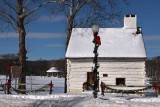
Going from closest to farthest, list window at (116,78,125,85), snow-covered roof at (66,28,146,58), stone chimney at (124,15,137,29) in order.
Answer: window at (116,78,125,85) < snow-covered roof at (66,28,146,58) < stone chimney at (124,15,137,29)

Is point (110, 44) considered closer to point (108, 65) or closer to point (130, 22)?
A: point (108, 65)

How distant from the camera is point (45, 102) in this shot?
19.4m

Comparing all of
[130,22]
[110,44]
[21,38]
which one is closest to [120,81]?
[110,44]

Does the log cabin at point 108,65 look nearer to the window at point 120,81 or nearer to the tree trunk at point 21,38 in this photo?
the window at point 120,81

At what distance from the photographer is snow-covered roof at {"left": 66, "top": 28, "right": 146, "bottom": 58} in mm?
35156

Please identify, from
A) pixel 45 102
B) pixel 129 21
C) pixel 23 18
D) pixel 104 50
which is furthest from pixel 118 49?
pixel 45 102

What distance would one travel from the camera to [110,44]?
36844mm

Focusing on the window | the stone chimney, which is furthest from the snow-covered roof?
the window

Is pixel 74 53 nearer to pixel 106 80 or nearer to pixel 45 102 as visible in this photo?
pixel 106 80

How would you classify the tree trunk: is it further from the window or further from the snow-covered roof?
the window

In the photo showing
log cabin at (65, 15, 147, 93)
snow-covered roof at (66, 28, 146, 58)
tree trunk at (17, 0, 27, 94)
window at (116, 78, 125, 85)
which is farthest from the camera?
snow-covered roof at (66, 28, 146, 58)

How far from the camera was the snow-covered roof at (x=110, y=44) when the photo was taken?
35.2 metres

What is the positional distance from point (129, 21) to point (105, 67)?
19.0ft

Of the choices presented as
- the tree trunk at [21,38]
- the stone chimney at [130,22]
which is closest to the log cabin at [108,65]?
the stone chimney at [130,22]
